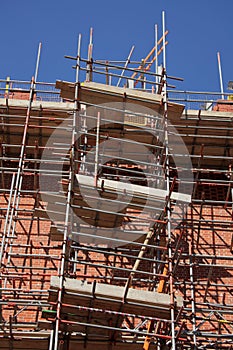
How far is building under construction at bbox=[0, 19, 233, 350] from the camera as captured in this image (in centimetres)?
1125

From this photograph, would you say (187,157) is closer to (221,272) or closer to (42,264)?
→ (221,272)

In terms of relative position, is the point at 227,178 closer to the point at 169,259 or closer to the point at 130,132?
the point at 130,132

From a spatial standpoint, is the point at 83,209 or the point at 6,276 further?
the point at 83,209

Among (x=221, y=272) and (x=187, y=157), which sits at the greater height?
(x=187, y=157)

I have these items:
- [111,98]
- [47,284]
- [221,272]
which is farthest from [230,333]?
[111,98]

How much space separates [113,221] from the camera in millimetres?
13172

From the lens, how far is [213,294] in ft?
45.8

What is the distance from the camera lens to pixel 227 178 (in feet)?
52.3

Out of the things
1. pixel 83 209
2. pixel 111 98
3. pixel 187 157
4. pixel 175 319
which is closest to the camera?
pixel 175 319

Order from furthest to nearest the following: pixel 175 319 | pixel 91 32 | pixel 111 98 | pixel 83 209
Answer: pixel 91 32 < pixel 111 98 < pixel 83 209 < pixel 175 319

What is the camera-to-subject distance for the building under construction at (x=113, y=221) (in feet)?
36.9

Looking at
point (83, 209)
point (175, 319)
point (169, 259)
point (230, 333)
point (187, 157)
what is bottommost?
point (230, 333)

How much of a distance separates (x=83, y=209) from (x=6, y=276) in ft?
6.92

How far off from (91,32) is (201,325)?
8573mm
